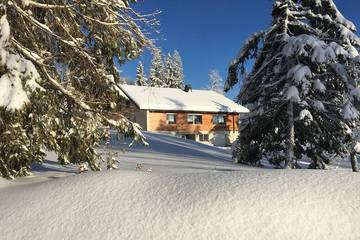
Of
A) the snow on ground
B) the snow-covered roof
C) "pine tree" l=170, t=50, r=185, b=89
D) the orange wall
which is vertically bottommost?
the snow on ground

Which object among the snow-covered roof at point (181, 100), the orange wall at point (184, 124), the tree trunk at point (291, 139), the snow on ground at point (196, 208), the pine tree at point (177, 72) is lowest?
the snow on ground at point (196, 208)

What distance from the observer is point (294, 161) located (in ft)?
52.5

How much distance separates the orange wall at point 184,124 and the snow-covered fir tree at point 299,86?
91.6ft

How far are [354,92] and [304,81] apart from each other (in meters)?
1.66

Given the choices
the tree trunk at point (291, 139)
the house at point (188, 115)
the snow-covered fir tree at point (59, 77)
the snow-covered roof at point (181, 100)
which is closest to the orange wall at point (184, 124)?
the house at point (188, 115)

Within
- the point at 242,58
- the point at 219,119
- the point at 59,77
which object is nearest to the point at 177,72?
the point at 219,119

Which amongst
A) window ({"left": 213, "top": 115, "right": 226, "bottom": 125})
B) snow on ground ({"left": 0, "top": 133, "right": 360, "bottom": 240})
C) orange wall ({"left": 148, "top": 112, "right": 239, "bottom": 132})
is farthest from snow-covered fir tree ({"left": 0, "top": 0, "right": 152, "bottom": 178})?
window ({"left": 213, "top": 115, "right": 226, "bottom": 125})

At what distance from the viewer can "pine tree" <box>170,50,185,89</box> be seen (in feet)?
249

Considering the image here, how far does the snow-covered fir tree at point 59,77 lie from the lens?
6156mm

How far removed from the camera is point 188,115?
4766 centimetres

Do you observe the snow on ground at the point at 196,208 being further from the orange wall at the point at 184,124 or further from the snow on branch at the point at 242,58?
the orange wall at the point at 184,124

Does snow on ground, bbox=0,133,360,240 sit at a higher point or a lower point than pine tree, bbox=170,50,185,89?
lower

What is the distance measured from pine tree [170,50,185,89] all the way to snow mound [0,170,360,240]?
6940cm

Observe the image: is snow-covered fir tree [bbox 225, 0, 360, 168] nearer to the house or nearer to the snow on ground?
the snow on ground
